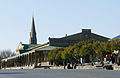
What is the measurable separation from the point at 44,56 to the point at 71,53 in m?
36.2

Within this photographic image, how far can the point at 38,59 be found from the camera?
146m

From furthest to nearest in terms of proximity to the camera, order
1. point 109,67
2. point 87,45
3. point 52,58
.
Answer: point 52,58 → point 87,45 → point 109,67

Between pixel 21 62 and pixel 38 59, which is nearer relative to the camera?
pixel 38 59

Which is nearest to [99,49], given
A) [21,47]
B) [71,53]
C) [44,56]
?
[71,53]

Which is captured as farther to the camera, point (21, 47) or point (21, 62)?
point (21, 47)

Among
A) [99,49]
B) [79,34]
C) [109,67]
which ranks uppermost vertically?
[79,34]

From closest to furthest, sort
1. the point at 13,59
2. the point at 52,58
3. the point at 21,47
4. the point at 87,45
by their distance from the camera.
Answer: the point at 87,45, the point at 52,58, the point at 13,59, the point at 21,47

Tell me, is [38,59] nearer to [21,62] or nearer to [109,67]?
[21,62]

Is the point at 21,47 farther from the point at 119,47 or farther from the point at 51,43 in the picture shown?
the point at 119,47

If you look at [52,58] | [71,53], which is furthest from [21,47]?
[71,53]

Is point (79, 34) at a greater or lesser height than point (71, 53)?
greater

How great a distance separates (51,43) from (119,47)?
60.1 meters

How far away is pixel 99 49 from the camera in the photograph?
93.1 meters

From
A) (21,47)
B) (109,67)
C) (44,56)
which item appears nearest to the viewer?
(109,67)
